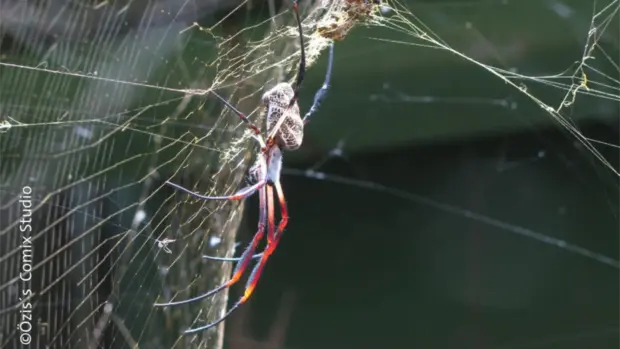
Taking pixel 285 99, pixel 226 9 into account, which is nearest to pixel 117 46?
pixel 226 9

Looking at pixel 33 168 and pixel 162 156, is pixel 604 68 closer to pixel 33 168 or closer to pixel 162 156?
pixel 162 156

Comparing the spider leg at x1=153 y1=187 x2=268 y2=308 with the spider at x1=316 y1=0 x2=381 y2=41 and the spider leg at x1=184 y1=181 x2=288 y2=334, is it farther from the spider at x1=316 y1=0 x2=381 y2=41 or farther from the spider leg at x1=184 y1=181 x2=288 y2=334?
the spider at x1=316 y1=0 x2=381 y2=41

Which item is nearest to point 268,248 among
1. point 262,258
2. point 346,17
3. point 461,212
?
point 262,258

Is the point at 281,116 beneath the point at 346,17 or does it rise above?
beneath

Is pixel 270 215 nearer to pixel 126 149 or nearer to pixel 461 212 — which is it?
pixel 126 149

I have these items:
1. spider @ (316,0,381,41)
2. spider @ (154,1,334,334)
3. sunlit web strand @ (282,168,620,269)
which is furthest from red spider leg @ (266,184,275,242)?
sunlit web strand @ (282,168,620,269)
